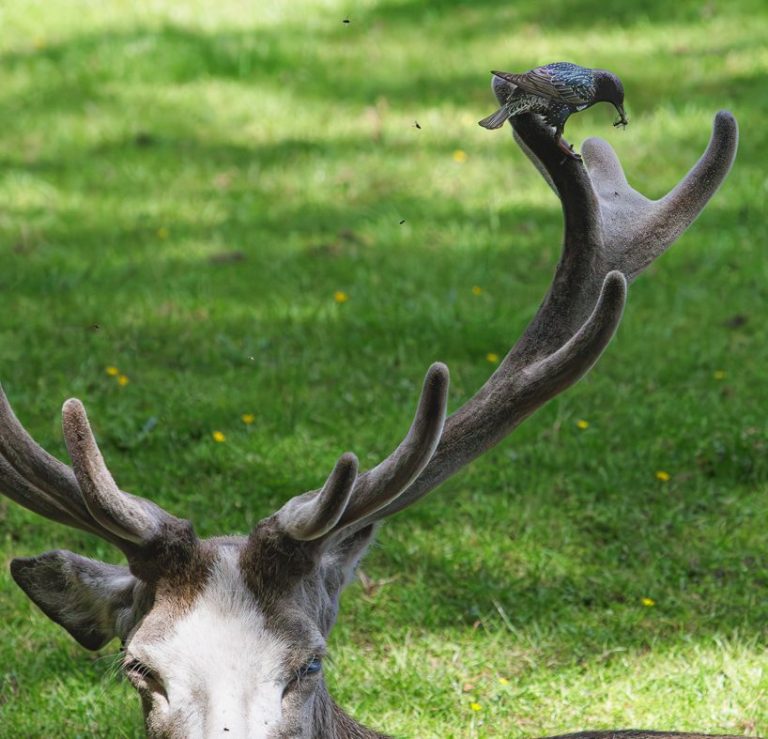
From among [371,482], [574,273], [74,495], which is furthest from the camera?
[574,273]

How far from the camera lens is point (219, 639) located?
3152 mm

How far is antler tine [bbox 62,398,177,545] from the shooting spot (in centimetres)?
309

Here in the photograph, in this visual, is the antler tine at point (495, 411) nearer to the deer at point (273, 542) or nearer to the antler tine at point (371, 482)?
the deer at point (273, 542)

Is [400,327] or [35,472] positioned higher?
[35,472]

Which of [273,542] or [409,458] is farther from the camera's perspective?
[273,542]

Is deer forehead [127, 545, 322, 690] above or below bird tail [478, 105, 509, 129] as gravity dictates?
below

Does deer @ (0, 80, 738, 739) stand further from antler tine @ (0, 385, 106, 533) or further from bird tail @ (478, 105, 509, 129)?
bird tail @ (478, 105, 509, 129)

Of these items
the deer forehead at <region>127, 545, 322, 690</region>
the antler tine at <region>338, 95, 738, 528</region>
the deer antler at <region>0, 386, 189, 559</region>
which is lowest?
the deer forehead at <region>127, 545, 322, 690</region>

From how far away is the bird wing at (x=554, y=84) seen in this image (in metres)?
3.38

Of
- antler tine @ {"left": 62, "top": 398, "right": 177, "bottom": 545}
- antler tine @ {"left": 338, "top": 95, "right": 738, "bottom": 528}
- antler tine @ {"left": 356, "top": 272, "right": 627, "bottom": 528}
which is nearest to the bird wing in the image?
antler tine @ {"left": 338, "top": 95, "right": 738, "bottom": 528}

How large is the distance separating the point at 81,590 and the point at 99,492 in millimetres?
582

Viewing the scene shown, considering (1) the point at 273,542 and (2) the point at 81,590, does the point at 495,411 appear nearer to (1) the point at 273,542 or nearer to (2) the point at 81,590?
(1) the point at 273,542

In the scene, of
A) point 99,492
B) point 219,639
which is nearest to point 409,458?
point 219,639

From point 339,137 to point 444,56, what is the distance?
57.7 inches
